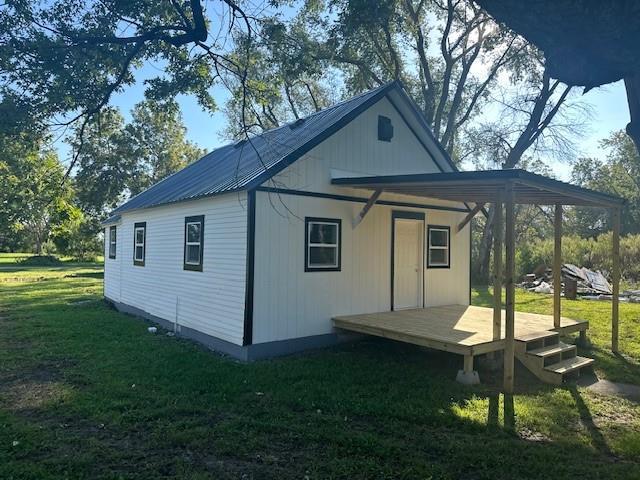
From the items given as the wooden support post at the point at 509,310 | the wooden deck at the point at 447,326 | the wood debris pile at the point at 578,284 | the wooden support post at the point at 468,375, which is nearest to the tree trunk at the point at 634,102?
the wooden support post at the point at 509,310

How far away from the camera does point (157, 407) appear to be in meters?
5.43

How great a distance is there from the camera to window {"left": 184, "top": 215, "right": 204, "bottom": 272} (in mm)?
9211

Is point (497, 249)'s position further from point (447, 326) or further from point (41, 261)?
point (41, 261)

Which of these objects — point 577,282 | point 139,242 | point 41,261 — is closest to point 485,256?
point 577,282

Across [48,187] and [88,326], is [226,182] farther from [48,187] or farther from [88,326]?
[88,326]

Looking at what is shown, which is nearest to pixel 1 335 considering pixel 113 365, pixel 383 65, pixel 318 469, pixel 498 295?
pixel 113 365

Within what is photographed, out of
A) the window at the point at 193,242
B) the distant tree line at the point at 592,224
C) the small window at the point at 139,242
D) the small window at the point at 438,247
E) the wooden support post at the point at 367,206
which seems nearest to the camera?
the wooden support post at the point at 367,206

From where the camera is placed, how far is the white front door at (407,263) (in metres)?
9.99

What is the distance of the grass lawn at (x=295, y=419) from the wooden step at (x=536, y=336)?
1.77ft

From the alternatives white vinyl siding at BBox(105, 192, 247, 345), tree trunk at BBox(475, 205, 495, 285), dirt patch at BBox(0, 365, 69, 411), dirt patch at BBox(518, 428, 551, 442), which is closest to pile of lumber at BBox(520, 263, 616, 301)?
tree trunk at BBox(475, 205, 495, 285)

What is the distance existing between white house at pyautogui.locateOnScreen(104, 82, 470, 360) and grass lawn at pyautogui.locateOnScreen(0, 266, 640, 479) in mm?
878

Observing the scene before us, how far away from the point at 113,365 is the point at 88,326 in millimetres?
3956

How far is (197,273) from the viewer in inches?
Result: 364

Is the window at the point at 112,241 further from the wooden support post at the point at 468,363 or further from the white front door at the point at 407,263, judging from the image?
the wooden support post at the point at 468,363
